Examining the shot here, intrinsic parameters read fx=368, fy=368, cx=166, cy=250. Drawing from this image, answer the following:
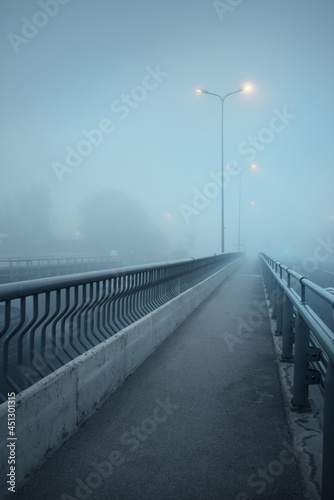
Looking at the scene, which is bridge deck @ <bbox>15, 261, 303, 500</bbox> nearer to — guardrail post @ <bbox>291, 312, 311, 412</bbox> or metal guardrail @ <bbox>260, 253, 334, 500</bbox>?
guardrail post @ <bbox>291, 312, 311, 412</bbox>

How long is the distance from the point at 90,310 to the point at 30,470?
6.49 ft

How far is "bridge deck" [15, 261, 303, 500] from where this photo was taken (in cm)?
260

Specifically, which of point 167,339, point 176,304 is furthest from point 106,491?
point 176,304

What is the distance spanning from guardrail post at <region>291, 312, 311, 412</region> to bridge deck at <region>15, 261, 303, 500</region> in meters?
0.22

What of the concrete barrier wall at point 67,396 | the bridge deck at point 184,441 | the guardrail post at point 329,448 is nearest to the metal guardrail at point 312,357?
the guardrail post at point 329,448

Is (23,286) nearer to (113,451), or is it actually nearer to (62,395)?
(62,395)

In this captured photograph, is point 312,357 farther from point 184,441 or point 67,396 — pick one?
point 67,396

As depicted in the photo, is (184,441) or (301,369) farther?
(301,369)

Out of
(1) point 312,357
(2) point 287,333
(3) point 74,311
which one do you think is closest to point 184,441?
(1) point 312,357

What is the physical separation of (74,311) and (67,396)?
2.92 feet

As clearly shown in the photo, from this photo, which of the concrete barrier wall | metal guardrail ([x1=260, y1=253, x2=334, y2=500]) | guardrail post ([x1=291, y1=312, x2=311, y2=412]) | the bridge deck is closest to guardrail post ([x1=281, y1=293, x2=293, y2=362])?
metal guardrail ([x1=260, y1=253, x2=334, y2=500])

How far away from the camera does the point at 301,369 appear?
359 centimetres

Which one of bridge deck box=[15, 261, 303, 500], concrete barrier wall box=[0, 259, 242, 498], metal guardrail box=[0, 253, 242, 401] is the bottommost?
bridge deck box=[15, 261, 303, 500]

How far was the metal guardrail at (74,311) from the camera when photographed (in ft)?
9.32
